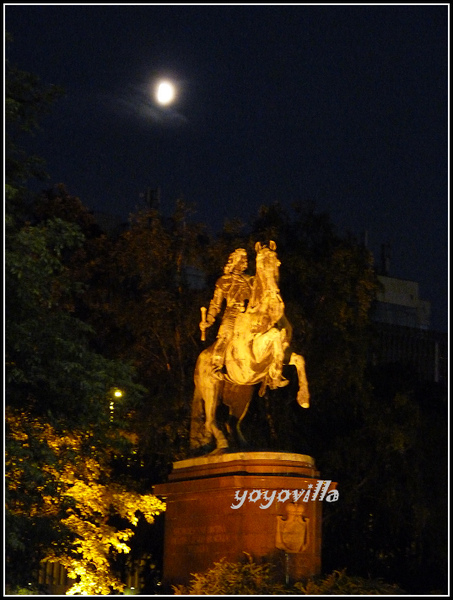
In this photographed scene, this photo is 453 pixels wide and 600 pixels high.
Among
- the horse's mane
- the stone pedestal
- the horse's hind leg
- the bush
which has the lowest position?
the bush

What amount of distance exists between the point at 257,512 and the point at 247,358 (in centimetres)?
275

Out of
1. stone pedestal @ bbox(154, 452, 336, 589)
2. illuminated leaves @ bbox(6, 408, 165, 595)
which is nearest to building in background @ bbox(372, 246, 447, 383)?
illuminated leaves @ bbox(6, 408, 165, 595)

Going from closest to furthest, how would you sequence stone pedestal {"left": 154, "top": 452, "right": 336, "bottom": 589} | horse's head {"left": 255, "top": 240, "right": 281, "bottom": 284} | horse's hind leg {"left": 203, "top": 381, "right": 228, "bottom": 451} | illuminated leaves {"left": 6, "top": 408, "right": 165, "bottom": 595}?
stone pedestal {"left": 154, "top": 452, "right": 336, "bottom": 589}
illuminated leaves {"left": 6, "top": 408, "right": 165, "bottom": 595}
horse's head {"left": 255, "top": 240, "right": 281, "bottom": 284}
horse's hind leg {"left": 203, "top": 381, "right": 228, "bottom": 451}

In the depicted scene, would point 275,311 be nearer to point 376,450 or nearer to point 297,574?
point 297,574

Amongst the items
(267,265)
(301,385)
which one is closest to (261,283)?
(267,265)

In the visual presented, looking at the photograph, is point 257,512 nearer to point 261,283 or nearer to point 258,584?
point 258,584

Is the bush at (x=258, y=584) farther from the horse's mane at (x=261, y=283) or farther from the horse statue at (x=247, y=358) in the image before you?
the horse's mane at (x=261, y=283)

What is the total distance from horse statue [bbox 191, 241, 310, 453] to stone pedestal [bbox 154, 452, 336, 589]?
2.64 ft

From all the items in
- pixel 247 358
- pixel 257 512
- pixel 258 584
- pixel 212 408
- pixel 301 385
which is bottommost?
pixel 258 584

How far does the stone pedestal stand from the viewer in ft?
59.1

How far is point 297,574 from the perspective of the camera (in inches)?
709

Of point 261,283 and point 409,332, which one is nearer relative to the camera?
point 261,283

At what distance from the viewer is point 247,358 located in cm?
1972

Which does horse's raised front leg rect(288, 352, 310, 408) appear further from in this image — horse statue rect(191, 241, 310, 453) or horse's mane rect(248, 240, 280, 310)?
horse's mane rect(248, 240, 280, 310)
